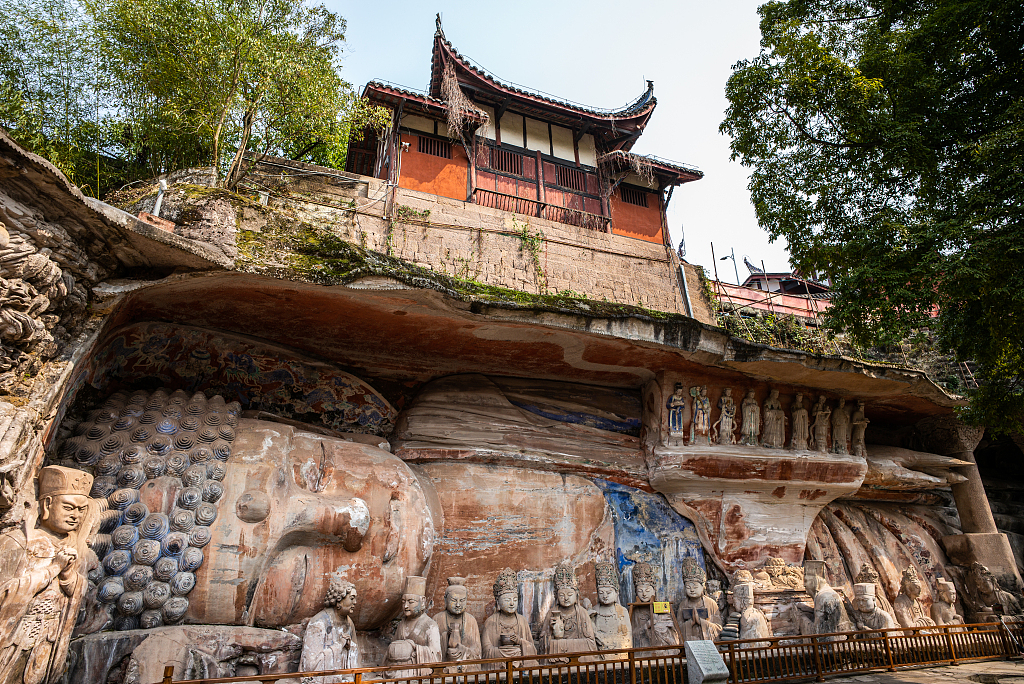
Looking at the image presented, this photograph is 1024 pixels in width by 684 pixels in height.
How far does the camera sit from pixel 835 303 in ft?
24.1

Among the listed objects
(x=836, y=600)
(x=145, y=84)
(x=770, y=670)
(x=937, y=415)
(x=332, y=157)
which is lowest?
(x=770, y=670)

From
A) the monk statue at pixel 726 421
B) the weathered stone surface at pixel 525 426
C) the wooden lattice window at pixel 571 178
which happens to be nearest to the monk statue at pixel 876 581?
the monk statue at pixel 726 421

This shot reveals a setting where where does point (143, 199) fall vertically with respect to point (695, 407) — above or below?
above

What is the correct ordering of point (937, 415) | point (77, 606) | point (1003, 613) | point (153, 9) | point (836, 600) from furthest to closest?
point (937, 415) < point (1003, 613) < point (153, 9) < point (836, 600) < point (77, 606)

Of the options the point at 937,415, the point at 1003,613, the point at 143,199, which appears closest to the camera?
the point at 143,199

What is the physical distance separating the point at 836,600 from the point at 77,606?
7.97 metres

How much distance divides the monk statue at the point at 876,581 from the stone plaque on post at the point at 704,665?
12.9ft

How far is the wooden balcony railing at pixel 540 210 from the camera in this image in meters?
11.7

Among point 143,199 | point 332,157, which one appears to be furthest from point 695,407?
point 332,157

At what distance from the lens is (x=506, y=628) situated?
267 inches

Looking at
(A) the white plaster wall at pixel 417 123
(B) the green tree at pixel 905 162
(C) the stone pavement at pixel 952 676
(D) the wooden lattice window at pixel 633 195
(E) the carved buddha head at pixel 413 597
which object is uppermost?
(A) the white plaster wall at pixel 417 123

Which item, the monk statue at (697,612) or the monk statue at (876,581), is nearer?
the monk statue at (697,612)

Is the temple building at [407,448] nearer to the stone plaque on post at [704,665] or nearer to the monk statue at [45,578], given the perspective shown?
the monk statue at [45,578]

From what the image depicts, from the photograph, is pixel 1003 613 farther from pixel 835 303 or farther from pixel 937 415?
pixel 835 303
